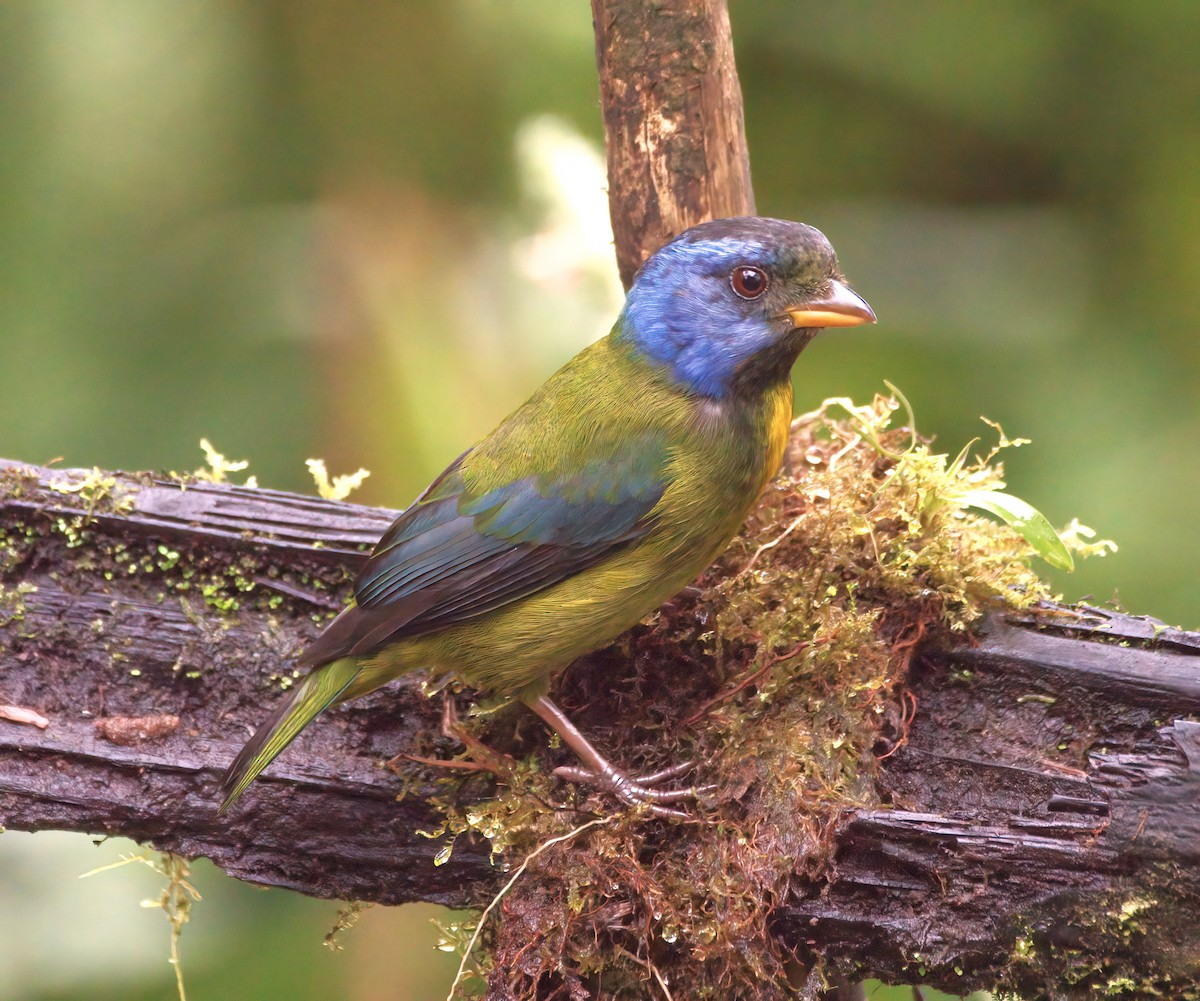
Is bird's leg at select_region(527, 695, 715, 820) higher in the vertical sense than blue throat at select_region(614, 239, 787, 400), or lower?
lower

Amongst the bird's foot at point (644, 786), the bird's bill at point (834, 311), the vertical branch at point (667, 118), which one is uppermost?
the vertical branch at point (667, 118)

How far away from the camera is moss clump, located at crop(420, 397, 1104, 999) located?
2.70 metres

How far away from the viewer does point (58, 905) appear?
3990 millimetres

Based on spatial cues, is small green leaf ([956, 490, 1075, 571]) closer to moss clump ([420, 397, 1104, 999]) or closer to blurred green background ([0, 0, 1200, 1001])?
moss clump ([420, 397, 1104, 999])

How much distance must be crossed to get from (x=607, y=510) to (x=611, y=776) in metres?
0.63

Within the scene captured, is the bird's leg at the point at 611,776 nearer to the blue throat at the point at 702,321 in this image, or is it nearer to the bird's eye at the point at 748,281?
the blue throat at the point at 702,321

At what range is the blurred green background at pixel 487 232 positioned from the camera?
14.0 ft

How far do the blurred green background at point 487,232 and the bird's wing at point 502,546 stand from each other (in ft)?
3.85

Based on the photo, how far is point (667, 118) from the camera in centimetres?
347

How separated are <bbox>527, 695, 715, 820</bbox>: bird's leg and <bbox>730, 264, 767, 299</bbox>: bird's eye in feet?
3.71

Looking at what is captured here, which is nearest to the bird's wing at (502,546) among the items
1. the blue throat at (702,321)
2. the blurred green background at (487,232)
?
the blue throat at (702,321)

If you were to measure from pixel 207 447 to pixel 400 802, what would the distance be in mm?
1332

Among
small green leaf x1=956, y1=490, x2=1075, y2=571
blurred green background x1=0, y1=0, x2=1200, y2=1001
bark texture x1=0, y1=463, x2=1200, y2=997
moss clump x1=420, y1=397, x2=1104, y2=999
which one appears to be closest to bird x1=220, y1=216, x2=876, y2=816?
moss clump x1=420, y1=397, x2=1104, y2=999

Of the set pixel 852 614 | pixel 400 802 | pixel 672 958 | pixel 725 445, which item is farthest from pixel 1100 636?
pixel 400 802
